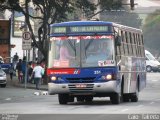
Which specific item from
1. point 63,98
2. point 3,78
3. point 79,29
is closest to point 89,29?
point 79,29

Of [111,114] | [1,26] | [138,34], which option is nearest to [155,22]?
[1,26]

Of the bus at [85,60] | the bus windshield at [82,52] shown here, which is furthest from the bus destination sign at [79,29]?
the bus windshield at [82,52]

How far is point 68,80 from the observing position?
91.2 ft

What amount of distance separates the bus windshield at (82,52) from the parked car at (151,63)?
6191cm

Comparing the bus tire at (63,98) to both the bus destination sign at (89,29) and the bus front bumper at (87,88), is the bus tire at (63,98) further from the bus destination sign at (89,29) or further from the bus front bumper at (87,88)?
the bus destination sign at (89,29)

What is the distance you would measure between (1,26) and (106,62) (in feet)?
93.7

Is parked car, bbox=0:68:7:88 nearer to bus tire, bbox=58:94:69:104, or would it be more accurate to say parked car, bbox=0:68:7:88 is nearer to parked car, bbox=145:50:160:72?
bus tire, bbox=58:94:69:104

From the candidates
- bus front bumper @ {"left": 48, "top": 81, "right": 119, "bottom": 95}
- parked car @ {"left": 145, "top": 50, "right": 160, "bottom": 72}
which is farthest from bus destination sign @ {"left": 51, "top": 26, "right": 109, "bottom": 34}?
parked car @ {"left": 145, "top": 50, "right": 160, "bottom": 72}

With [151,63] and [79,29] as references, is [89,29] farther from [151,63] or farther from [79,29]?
[151,63]

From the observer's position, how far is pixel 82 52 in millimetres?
27797

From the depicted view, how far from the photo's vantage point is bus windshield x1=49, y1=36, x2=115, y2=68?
2773 cm

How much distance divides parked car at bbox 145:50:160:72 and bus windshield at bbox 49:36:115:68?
61905 millimetres

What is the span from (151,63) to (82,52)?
208ft

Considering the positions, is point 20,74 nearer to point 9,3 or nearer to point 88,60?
point 9,3
